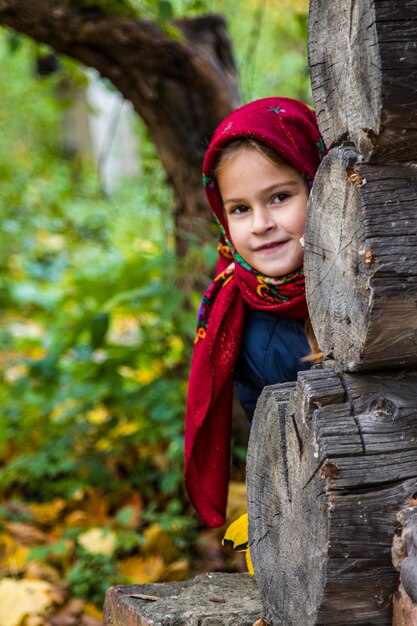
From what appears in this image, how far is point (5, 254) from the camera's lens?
7898 mm

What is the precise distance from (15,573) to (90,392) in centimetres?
99

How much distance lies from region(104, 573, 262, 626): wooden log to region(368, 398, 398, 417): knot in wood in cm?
69

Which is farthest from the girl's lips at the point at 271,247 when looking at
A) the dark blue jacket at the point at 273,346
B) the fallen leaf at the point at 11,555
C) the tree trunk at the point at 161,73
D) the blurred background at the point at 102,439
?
the fallen leaf at the point at 11,555

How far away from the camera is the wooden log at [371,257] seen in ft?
5.63

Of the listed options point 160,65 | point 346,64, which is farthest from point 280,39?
point 346,64

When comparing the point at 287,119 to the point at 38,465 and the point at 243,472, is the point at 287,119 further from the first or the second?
the point at 38,465

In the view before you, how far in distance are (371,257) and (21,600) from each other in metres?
2.22

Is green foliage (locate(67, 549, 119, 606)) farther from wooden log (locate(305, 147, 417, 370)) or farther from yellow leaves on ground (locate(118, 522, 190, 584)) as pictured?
wooden log (locate(305, 147, 417, 370))

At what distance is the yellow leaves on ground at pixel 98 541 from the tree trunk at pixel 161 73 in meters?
1.35

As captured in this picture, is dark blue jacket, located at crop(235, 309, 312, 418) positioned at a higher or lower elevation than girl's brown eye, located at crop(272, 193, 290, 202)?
lower

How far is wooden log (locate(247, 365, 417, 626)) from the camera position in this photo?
1790 millimetres

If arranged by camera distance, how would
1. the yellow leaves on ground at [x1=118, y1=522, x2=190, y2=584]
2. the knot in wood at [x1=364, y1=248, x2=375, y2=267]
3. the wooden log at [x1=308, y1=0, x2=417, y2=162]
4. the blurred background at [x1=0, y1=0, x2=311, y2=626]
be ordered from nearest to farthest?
the wooden log at [x1=308, y1=0, x2=417, y2=162]
the knot in wood at [x1=364, y1=248, x2=375, y2=267]
the yellow leaves on ground at [x1=118, y1=522, x2=190, y2=584]
the blurred background at [x1=0, y1=0, x2=311, y2=626]

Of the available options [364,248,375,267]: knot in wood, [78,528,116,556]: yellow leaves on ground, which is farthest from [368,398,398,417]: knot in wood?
[78,528,116,556]: yellow leaves on ground

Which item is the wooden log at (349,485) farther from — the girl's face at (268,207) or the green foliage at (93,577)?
the green foliage at (93,577)
